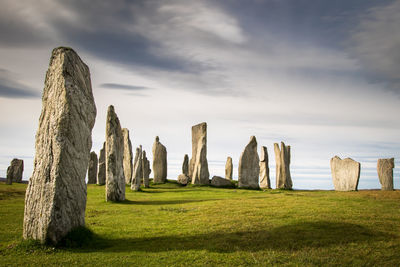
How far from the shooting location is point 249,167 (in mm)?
34031

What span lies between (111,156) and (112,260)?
12.4 meters

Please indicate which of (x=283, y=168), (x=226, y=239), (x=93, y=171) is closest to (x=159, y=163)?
(x=93, y=171)

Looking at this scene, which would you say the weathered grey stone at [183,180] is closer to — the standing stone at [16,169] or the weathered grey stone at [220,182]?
the weathered grey stone at [220,182]

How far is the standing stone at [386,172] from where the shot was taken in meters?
31.4

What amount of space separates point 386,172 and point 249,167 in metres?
13.4

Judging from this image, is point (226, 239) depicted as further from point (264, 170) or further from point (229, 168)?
point (229, 168)

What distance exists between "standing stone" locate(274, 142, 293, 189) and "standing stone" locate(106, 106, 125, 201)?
2062 centimetres

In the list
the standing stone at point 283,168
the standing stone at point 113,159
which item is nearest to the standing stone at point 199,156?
the standing stone at point 283,168

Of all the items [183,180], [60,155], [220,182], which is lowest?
[220,182]

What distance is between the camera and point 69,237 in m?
9.43

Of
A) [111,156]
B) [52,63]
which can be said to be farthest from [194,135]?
[52,63]

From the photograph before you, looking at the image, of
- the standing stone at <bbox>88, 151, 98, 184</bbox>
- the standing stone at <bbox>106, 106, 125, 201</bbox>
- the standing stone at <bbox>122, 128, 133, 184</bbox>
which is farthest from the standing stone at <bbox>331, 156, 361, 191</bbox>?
the standing stone at <bbox>88, 151, 98, 184</bbox>

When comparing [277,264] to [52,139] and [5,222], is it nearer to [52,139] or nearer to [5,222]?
[52,139]

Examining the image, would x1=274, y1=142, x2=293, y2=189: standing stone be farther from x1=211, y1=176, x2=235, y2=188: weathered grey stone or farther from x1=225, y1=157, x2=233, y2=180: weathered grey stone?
x1=225, y1=157, x2=233, y2=180: weathered grey stone
